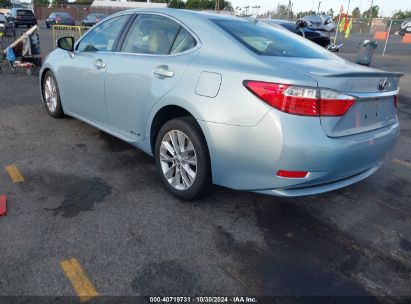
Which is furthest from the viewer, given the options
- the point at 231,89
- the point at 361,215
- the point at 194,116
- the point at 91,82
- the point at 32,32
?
the point at 32,32

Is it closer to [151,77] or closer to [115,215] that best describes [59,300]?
[115,215]

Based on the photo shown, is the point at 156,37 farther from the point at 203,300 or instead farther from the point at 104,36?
the point at 203,300

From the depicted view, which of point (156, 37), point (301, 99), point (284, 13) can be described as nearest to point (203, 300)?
point (301, 99)

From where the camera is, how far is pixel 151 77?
11.1ft

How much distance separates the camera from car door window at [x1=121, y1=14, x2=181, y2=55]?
136 inches

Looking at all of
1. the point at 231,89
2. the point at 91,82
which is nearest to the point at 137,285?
the point at 231,89

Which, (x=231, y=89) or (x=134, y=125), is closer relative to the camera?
(x=231, y=89)

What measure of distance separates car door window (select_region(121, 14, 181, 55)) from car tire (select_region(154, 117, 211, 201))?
2.50 feet

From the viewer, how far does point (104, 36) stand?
4320 mm

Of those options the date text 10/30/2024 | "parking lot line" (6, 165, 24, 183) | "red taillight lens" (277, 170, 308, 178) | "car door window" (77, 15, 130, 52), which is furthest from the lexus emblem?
"parking lot line" (6, 165, 24, 183)

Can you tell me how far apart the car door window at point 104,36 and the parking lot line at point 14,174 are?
5.28 feet

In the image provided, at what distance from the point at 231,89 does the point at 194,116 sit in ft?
1.35

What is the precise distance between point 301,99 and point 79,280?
73.1 inches

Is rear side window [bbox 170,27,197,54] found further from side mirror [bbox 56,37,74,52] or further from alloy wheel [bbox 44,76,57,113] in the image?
alloy wheel [bbox 44,76,57,113]
